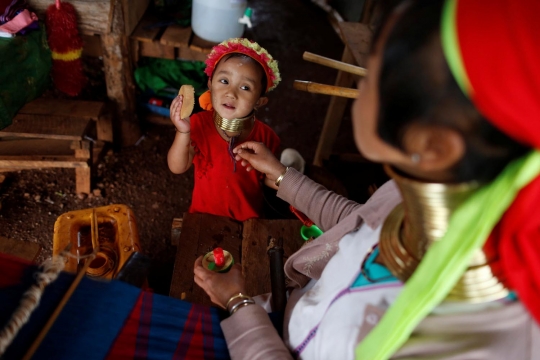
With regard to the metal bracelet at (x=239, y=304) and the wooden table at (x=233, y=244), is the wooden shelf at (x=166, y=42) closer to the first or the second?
the wooden table at (x=233, y=244)

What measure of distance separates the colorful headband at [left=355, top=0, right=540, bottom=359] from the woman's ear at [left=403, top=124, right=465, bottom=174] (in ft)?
0.22

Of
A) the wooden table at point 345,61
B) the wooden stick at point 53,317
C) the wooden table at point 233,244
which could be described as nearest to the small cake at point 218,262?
the wooden table at point 233,244

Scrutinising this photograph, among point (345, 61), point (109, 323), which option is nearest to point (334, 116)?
point (345, 61)

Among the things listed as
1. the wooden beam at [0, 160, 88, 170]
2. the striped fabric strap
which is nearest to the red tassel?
the wooden beam at [0, 160, 88, 170]

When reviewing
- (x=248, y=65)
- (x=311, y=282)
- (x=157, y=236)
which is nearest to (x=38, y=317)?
(x=311, y=282)

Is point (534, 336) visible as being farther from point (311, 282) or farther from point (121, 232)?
point (121, 232)

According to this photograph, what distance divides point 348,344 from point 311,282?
525 millimetres

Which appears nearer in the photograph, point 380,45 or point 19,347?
point 380,45

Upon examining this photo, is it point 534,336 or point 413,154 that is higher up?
point 413,154

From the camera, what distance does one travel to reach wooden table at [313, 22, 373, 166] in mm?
3084

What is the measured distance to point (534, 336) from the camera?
3.13 feet

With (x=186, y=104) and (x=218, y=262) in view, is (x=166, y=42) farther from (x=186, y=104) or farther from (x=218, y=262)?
(x=218, y=262)

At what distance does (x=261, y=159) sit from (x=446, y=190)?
51.0 inches

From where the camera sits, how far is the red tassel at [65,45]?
10.3 ft
